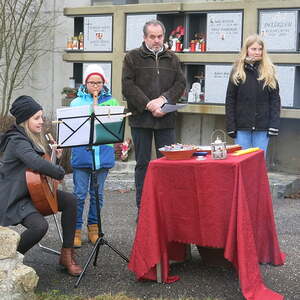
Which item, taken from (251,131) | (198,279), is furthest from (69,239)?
(251,131)

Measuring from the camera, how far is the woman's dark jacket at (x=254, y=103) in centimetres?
619

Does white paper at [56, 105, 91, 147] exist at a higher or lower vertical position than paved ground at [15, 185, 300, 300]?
higher

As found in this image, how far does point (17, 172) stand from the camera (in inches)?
179

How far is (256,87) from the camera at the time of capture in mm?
6188

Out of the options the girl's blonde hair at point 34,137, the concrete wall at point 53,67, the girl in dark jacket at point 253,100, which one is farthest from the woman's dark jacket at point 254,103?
the concrete wall at point 53,67

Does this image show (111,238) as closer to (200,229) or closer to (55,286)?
(55,286)

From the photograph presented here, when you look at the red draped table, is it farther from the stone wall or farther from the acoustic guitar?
the stone wall

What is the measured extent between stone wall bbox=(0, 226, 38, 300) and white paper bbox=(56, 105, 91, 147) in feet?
3.01

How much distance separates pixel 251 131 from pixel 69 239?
2426 millimetres

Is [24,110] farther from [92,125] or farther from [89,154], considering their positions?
[89,154]

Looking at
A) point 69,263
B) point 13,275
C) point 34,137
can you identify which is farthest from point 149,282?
point 34,137

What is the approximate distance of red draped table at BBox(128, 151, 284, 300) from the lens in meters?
4.13

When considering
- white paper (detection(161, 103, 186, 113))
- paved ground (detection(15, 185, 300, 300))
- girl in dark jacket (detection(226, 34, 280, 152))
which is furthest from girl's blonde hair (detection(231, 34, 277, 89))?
paved ground (detection(15, 185, 300, 300))

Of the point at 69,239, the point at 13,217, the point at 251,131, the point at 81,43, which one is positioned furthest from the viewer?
the point at 81,43
